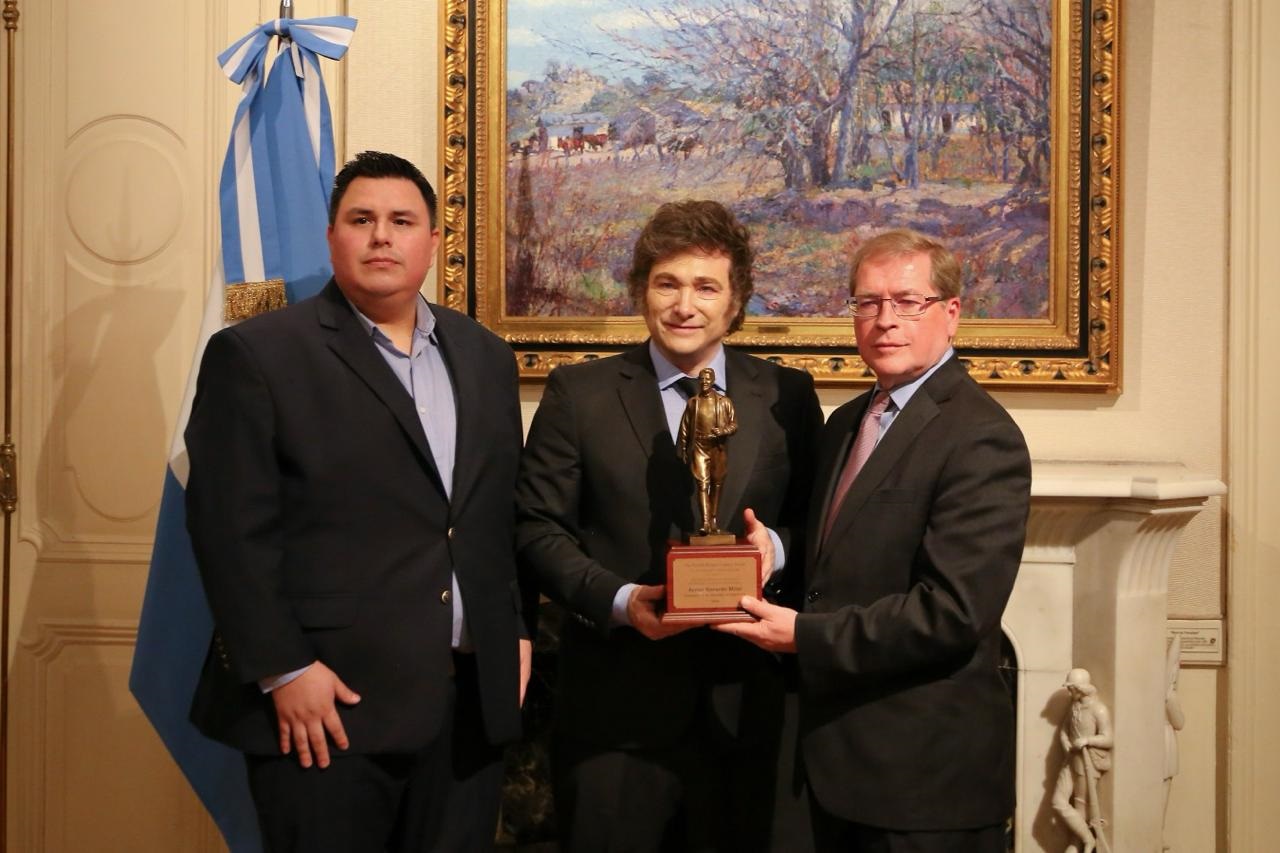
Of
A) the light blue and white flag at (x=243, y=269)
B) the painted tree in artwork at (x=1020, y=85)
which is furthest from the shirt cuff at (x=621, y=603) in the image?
the painted tree in artwork at (x=1020, y=85)

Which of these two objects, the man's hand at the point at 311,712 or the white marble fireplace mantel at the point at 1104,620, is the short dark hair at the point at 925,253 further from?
the man's hand at the point at 311,712

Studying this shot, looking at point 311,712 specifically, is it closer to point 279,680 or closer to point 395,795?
point 279,680

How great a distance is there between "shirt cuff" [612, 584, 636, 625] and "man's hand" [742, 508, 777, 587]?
25cm

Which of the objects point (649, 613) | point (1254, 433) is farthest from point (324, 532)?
point (1254, 433)

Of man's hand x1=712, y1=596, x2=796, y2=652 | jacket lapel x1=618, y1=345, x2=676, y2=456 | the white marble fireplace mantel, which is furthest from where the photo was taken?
the white marble fireplace mantel

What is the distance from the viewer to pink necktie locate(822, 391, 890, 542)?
7.17 ft

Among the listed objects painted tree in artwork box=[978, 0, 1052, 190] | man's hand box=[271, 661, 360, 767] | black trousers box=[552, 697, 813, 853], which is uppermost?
painted tree in artwork box=[978, 0, 1052, 190]

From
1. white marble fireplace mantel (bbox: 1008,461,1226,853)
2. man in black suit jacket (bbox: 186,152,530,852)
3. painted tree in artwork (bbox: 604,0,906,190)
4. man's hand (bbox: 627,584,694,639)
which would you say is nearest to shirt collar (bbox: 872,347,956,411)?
man's hand (bbox: 627,584,694,639)

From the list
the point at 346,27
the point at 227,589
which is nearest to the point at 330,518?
the point at 227,589

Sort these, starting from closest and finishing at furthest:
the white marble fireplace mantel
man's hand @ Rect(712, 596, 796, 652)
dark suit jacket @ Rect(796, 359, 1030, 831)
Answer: dark suit jacket @ Rect(796, 359, 1030, 831)
man's hand @ Rect(712, 596, 796, 652)
the white marble fireplace mantel

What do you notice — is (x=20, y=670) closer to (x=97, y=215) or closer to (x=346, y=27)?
(x=97, y=215)

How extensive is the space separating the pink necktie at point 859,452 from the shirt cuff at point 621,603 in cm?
40

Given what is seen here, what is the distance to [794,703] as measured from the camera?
92.8 inches

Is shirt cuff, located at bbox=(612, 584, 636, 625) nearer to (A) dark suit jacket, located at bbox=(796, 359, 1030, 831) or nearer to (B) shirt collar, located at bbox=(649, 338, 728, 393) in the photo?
(A) dark suit jacket, located at bbox=(796, 359, 1030, 831)
